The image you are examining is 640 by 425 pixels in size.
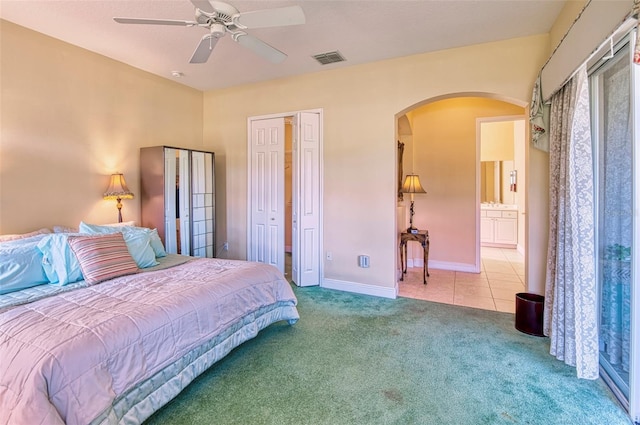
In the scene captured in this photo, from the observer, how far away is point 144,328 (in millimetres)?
1754

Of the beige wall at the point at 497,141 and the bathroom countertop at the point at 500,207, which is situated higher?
the beige wall at the point at 497,141

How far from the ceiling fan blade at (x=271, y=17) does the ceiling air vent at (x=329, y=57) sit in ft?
5.17

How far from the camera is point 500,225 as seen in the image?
7.28 m

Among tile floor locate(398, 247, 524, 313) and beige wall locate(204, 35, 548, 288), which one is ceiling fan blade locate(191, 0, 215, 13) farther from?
tile floor locate(398, 247, 524, 313)

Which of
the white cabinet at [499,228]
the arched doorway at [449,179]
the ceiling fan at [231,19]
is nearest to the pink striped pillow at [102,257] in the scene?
the ceiling fan at [231,19]

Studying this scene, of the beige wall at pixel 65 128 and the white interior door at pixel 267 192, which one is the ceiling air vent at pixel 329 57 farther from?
the beige wall at pixel 65 128

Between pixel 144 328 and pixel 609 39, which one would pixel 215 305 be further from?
pixel 609 39

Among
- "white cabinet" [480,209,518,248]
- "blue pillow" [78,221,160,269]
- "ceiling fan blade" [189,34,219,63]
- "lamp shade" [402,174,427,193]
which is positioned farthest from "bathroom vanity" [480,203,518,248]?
"blue pillow" [78,221,160,269]

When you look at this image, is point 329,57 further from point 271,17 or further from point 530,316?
point 530,316

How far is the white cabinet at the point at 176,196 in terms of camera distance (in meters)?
4.02

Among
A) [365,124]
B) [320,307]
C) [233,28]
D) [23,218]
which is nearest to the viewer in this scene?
[233,28]

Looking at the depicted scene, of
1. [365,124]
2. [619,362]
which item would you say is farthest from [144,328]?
[365,124]

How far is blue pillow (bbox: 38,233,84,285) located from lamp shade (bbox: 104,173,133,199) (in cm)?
128

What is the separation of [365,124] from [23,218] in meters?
3.80
